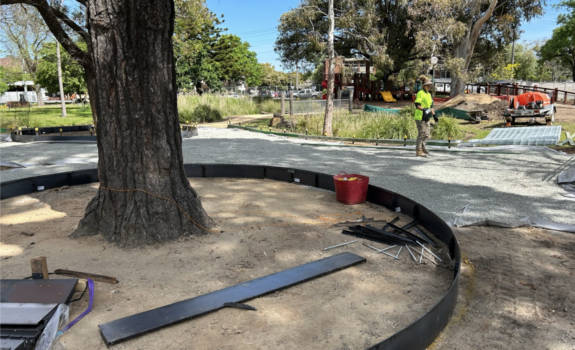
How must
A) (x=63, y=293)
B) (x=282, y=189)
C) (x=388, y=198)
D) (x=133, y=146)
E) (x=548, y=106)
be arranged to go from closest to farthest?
1. (x=63, y=293)
2. (x=133, y=146)
3. (x=388, y=198)
4. (x=282, y=189)
5. (x=548, y=106)

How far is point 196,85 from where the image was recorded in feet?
125

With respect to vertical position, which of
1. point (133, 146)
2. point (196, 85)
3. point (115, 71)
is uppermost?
point (196, 85)

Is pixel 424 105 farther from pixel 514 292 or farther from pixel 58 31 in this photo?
pixel 58 31

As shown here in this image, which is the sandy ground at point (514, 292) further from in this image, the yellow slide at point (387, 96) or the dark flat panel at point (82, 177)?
the yellow slide at point (387, 96)

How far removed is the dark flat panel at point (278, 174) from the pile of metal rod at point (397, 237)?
242 cm

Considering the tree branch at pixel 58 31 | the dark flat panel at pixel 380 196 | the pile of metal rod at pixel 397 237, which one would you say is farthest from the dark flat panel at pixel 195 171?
the pile of metal rod at pixel 397 237

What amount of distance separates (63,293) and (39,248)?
1.51 m

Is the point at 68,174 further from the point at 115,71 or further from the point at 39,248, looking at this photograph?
the point at 115,71

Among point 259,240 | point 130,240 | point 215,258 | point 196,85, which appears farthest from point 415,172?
point 196,85

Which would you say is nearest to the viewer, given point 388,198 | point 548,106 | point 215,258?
point 215,258

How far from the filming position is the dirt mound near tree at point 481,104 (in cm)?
1680

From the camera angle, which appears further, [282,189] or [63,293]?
[282,189]

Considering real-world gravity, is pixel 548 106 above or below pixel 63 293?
above

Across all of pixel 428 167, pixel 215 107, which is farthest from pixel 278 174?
pixel 215 107
